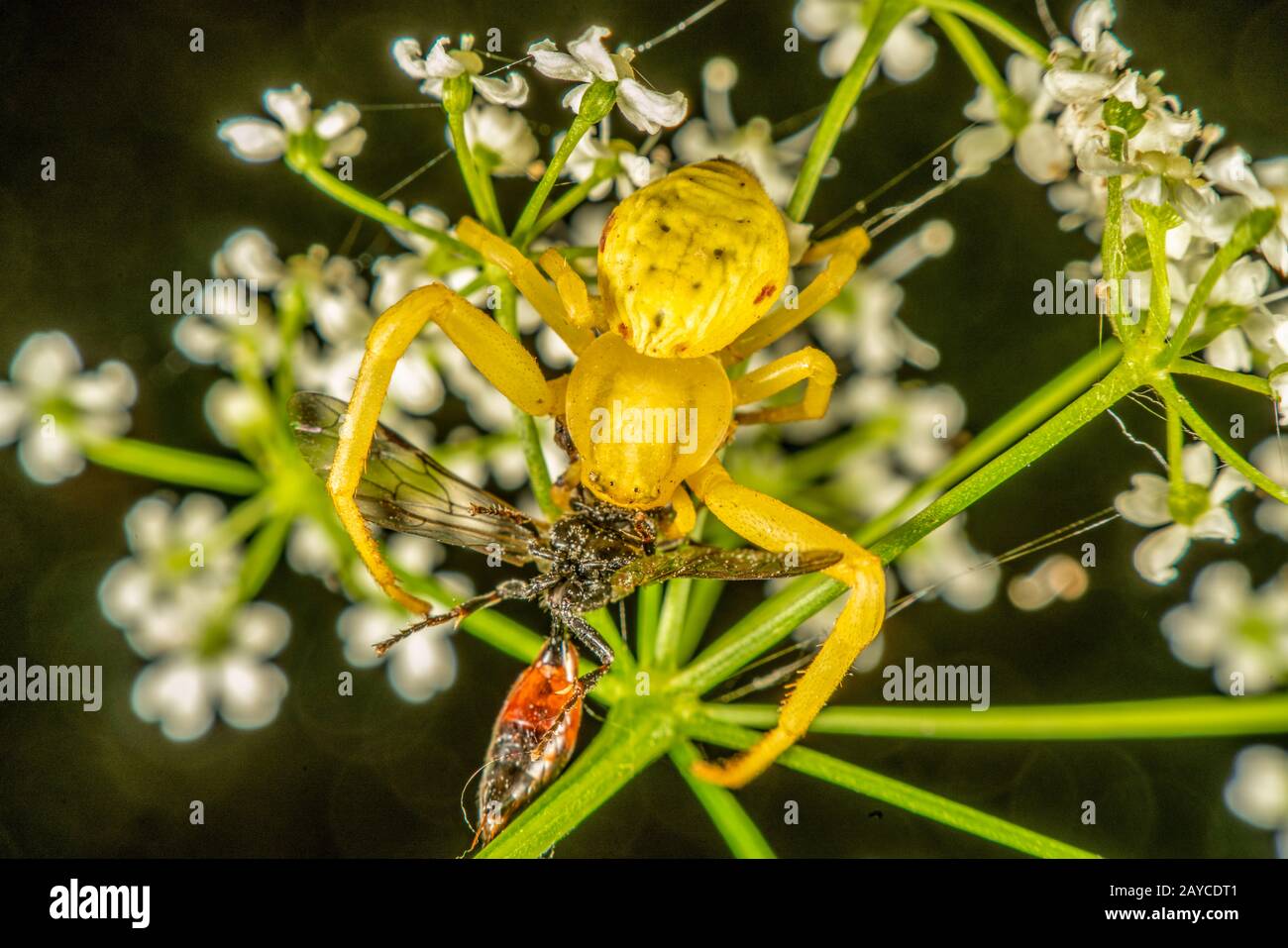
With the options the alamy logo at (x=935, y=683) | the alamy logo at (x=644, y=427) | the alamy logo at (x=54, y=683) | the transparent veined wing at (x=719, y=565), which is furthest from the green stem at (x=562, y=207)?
the alamy logo at (x=54, y=683)

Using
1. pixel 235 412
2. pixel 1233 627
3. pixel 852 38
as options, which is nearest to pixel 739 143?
pixel 852 38

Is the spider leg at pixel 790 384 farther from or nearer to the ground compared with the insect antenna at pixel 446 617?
farther from the ground

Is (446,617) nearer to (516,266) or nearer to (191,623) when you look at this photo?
(516,266)

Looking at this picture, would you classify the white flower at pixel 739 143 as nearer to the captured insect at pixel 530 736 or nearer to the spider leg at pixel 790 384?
the spider leg at pixel 790 384

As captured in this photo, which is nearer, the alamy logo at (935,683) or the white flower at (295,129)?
the white flower at (295,129)

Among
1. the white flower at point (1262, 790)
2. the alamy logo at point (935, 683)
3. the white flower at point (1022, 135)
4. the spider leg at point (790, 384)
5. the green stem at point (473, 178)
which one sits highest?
the white flower at point (1022, 135)
